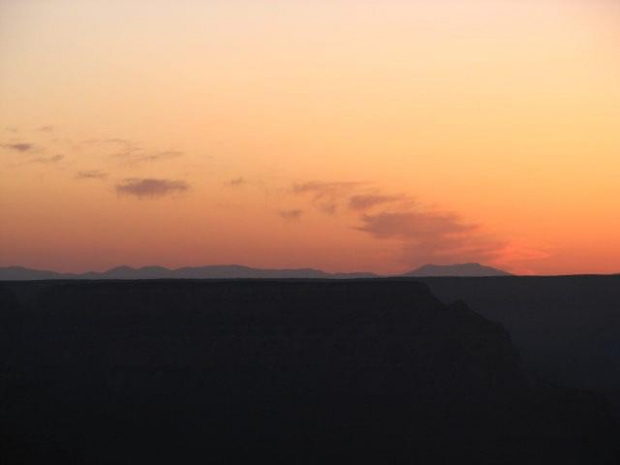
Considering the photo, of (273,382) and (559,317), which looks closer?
(273,382)

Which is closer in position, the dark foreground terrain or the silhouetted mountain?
the dark foreground terrain

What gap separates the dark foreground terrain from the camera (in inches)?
2687

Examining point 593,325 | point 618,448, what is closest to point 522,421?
point 618,448

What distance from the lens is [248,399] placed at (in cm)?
7206

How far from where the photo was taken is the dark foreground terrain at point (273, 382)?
6825 cm

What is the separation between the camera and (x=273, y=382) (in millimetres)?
73312

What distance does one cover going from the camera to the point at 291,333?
Result: 248 ft

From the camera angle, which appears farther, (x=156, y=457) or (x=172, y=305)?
(x=172, y=305)

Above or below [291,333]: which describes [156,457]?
below

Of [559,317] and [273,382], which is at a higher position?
[559,317]

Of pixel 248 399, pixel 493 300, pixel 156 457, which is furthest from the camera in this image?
pixel 493 300

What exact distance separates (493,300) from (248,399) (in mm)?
79639

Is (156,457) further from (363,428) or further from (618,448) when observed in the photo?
(618,448)

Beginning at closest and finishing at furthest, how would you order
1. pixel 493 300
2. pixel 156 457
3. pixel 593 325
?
pixel 156 457
pixel 593 325
pixel 493 300
